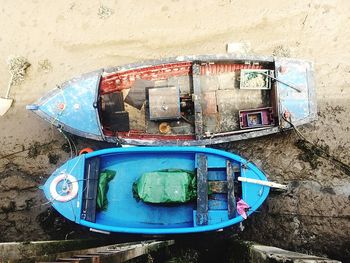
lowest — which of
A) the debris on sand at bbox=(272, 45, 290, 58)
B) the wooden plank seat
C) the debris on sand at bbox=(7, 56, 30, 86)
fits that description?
the wooden plank seat

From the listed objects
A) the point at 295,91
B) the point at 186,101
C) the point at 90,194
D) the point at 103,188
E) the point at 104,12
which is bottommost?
the point at 90,194

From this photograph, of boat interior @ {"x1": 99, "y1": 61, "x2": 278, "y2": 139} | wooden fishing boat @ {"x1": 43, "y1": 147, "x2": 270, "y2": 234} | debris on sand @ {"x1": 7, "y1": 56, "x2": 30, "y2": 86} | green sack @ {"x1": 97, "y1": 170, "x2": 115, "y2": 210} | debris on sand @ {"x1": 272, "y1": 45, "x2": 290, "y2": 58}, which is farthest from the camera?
debris on sand @ {"x1": 7, "y1": 56, "x2": 30, "y2": 86}

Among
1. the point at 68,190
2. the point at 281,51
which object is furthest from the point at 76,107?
the point at 281,51

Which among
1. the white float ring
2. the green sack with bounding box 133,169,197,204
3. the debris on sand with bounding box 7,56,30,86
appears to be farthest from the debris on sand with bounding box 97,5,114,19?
the green sack with bounding box 133,169,197,204

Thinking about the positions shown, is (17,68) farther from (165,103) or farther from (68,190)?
(165,103)

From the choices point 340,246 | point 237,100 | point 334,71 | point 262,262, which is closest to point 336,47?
point 334,71

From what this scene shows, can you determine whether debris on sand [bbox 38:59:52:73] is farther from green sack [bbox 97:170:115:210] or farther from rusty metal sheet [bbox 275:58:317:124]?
rusty metal sheet [bbox 275:58:317:124]

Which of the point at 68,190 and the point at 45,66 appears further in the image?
the point at 45,66

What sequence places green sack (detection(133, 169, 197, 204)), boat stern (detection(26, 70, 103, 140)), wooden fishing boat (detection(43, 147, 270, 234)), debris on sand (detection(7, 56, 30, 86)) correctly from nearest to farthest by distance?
green sack (detection(133, 169, 197, 204)) → wooden fishing boat (detection(43, 147, 270, 234)) → boat stern (detection(26, 70, 103, 140)) → debris on sand (detection(7, 56, 30, 86))
